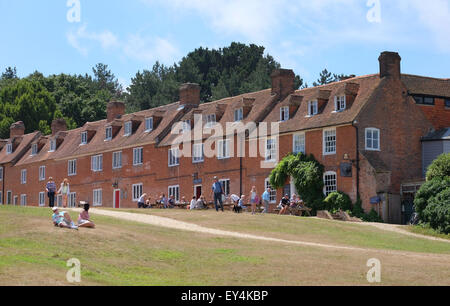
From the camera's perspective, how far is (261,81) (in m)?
97.4

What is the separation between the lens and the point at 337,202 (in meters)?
49.4

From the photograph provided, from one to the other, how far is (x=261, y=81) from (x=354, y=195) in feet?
163

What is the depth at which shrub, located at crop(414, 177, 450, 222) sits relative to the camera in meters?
43.9

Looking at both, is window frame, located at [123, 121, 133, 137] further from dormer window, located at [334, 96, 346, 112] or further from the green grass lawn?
the green grass lawn

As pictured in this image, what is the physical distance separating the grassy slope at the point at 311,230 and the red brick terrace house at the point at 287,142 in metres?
8.37

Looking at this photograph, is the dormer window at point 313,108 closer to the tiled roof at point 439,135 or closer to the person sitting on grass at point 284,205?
the tiled roof at point 439,135

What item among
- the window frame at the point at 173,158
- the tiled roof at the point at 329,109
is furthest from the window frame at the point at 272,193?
the window frame at the point at 173,158

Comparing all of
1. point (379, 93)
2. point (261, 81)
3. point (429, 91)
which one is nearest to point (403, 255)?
point (379, 93)

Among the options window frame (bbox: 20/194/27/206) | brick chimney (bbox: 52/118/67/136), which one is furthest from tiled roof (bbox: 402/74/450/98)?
window frame (bbox: 20/194/27/206)

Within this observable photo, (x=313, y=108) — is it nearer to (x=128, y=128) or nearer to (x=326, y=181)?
(x=326, y=181)

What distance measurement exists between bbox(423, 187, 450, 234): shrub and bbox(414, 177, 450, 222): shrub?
1.57 ft

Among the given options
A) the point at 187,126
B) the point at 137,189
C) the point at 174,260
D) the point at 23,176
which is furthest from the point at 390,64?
the point at 23,176

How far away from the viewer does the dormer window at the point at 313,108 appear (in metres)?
54.2
